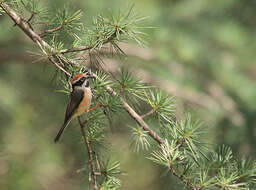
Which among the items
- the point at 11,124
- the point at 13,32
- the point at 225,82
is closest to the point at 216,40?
the point at 225,82

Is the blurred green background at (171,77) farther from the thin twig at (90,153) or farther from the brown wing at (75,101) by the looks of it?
the thin twig at (90,153)

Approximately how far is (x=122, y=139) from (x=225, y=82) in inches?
69.9

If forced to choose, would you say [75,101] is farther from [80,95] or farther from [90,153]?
[90,153]

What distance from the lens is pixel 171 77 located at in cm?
484

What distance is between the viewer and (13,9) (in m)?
2.49

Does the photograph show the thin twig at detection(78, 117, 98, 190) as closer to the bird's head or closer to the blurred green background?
the bird's head

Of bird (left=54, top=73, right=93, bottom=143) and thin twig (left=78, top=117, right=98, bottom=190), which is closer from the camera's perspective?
thin twig (left=78, top=117, right=98, bottom=190)

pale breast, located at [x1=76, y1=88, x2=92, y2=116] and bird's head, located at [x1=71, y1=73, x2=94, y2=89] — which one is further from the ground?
bird's head, located at [x1=71, y1=73, x2=94, y2=89]

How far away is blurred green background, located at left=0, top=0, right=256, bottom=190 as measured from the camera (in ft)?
14.4

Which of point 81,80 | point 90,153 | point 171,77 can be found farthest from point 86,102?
point 171,77

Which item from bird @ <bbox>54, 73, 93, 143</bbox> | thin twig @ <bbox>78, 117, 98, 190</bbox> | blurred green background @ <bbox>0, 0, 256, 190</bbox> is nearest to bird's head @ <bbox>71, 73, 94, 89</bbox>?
bird @ <bbox>54, 73, 93, 143</bbox>

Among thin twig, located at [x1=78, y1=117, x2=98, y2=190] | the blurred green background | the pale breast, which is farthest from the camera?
the blurred green background

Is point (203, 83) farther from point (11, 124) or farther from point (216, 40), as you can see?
point (11, 124)

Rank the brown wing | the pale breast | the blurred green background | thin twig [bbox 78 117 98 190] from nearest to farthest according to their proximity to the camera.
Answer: thin twig [bbox 78 117 98 190], the pale breast, the brown wing, the blurred green background
